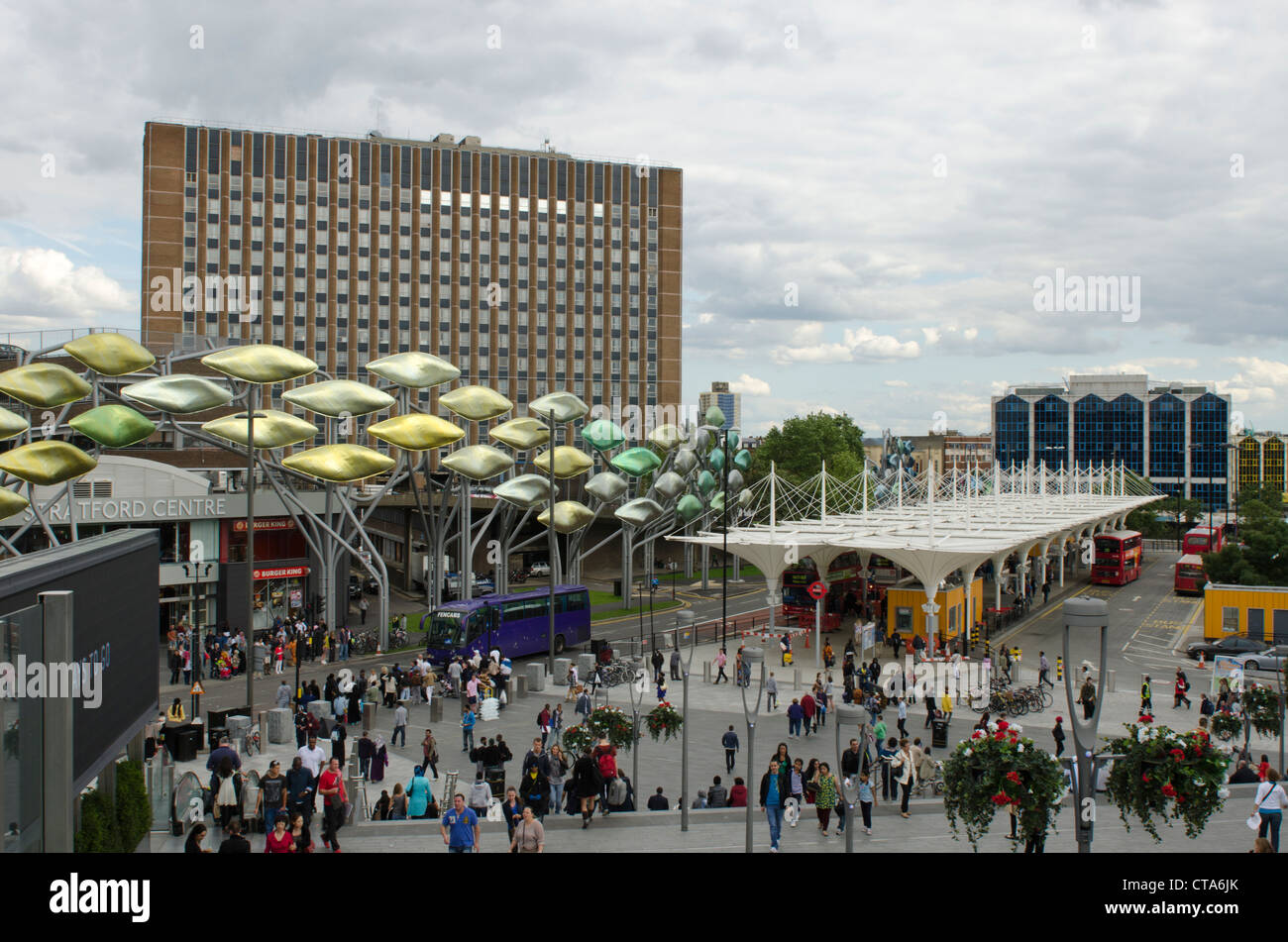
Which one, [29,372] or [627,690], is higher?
[29,372]

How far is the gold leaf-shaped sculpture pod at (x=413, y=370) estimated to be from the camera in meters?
44.2

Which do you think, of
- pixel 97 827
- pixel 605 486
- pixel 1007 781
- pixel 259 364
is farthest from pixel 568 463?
pixel 1007 781

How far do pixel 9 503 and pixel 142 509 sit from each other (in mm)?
8318

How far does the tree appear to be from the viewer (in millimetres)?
91438

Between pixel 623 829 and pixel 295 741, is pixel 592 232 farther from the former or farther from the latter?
pixel 623 829

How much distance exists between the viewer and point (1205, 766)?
12.8m

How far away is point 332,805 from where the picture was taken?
1773 cm

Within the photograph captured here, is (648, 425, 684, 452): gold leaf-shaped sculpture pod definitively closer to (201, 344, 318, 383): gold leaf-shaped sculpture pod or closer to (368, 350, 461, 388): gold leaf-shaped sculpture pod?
(368, 350, 461, 388): gold leaf-shaped sculpture pod

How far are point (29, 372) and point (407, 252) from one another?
224 feet

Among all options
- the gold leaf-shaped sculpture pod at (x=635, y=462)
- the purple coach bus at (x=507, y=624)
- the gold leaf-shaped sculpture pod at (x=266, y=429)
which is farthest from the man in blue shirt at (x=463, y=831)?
the gold leaf-shaped sculpture pod at (x=635, y=462)

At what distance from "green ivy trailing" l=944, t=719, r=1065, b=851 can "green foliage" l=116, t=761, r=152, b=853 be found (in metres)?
13.4

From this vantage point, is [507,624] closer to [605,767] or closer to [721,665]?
[721,665]

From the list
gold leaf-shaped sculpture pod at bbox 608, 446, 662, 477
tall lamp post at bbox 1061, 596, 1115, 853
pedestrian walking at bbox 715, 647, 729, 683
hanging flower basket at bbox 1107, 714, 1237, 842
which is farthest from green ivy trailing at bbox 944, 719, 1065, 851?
gold leaf-shaped sculpture pod at bbox 608, 446, 662, 477
